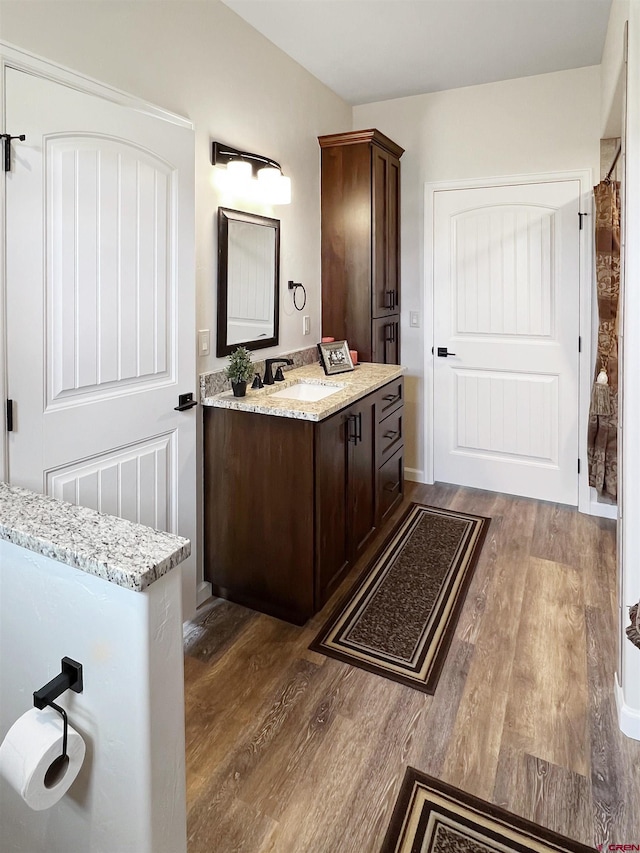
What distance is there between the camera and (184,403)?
2.31m

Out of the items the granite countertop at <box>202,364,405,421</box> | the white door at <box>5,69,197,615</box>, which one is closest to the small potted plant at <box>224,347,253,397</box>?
the granite countertop at <box>202,364,405,421</box>

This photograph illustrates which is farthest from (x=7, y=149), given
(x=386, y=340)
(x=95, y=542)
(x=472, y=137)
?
(x=472, y=137)

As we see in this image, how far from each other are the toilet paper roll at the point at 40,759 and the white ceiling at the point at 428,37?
9.55 ft

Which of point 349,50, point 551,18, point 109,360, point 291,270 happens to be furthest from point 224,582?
point 551,18

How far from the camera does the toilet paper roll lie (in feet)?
3.19

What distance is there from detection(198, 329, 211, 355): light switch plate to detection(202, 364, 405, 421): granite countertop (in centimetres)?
21

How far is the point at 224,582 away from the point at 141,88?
208 cm

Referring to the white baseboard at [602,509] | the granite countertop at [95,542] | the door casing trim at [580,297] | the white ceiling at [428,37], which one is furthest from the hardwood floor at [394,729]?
the white ceiling at [428,37]

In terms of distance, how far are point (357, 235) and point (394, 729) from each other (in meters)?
2.78

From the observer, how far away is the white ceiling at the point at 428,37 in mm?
2627

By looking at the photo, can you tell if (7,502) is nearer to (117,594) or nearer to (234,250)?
(117,594)

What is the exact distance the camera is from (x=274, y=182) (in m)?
2.78

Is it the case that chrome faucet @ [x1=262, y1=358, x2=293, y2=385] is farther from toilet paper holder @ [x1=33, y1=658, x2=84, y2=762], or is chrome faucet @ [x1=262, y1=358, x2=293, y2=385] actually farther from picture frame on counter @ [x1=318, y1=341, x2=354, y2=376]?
toilet paper holder @ [x1=33, y1=658, x2=84, y2=762]

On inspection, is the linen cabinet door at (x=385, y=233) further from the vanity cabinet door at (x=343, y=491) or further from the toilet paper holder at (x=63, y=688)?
the toilet paper holder at (x=63, y=688)
